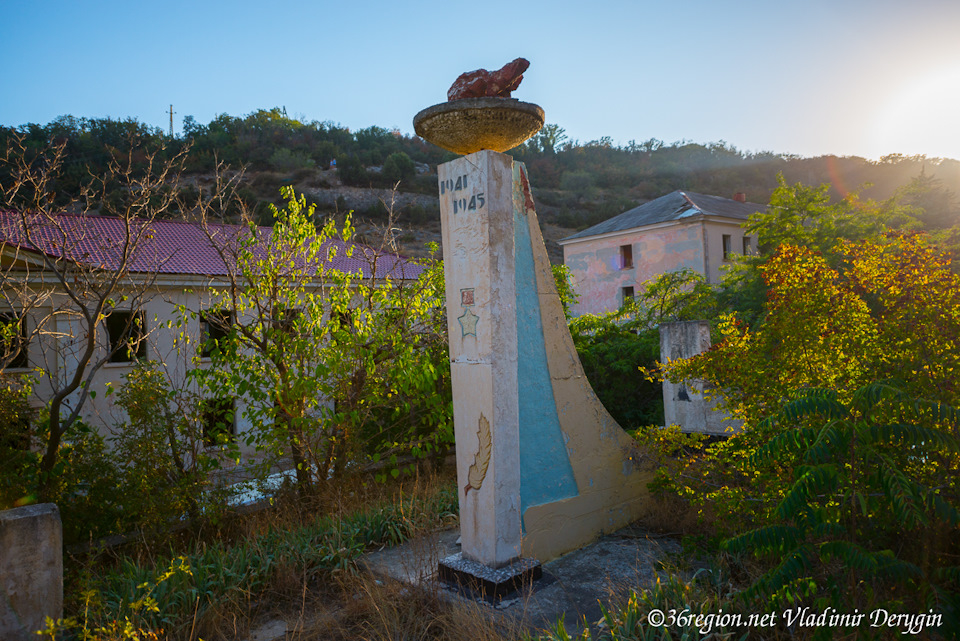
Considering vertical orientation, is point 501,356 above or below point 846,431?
above

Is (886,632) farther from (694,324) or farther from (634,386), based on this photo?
(634,386)

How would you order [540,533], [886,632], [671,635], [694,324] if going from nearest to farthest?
[886,632] → [671,635] → [540,533] → [694,324]

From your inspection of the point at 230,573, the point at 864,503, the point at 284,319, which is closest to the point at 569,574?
the point at 864,503

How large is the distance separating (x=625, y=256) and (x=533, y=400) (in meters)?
22.8

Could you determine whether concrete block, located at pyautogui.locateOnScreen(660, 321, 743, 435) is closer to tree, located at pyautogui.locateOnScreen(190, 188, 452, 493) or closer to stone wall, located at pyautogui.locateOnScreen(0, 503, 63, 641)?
tree, located at pyautogui.locateOnScreen(190, 188, 452, 493)

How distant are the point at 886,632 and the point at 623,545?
2.39 meters

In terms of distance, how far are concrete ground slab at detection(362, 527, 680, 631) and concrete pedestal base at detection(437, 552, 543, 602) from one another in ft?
0.19

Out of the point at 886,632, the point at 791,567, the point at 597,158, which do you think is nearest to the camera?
the point at 791,567

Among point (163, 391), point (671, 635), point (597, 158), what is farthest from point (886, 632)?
point (597, 158)

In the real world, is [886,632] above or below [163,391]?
below

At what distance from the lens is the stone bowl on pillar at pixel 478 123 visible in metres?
4.70

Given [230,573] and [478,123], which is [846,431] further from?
[230,573]

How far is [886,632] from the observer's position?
10.9 ft

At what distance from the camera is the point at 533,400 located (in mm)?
5211
